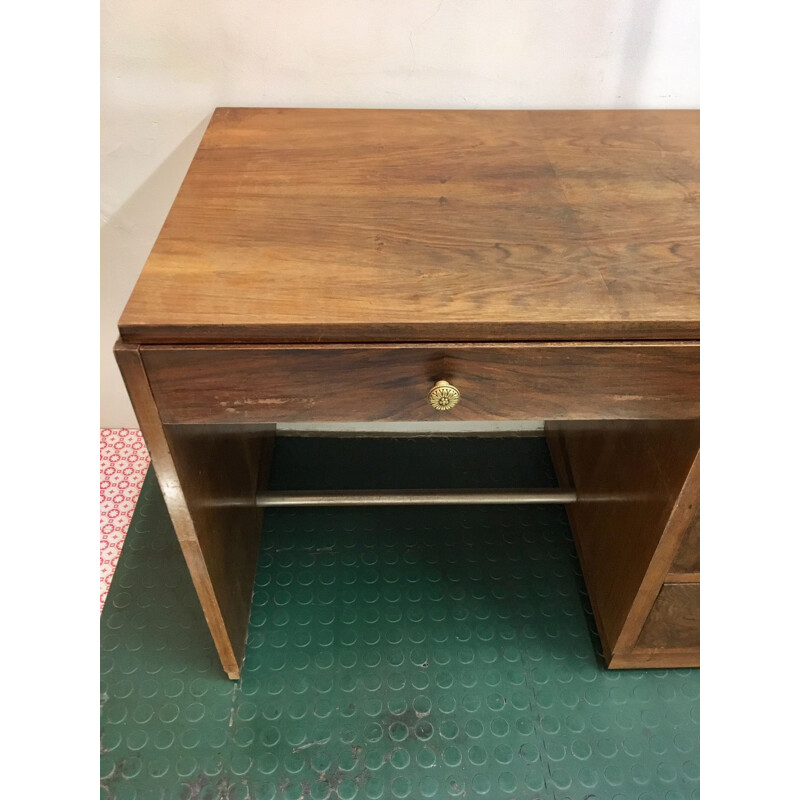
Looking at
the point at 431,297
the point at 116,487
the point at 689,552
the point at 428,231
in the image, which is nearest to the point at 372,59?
the point at 428,231

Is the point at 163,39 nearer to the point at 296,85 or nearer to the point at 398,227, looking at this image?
the point at 296,85

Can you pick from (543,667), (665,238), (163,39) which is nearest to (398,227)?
(665,238)

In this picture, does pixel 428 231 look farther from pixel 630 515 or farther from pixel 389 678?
pixel 389 678

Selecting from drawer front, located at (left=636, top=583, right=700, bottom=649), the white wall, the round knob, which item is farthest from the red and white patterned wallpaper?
drawer front, located at (left=636, top=583, right=700, bottom=649)

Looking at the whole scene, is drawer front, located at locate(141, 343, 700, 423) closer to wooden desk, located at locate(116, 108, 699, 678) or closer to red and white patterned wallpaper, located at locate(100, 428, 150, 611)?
wooden desk, located at locate(116, 108, 699, 678)

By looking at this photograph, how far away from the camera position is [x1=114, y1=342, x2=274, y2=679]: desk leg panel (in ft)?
2.36

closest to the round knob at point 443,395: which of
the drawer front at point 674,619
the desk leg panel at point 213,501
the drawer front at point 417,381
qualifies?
the drawer front at point 417,381

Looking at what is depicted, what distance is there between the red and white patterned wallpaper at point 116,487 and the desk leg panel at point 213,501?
0.90 ft

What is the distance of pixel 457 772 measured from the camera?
97 cm

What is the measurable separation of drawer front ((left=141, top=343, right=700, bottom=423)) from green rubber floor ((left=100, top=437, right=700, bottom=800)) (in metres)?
0.56

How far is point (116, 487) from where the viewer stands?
137 cm
